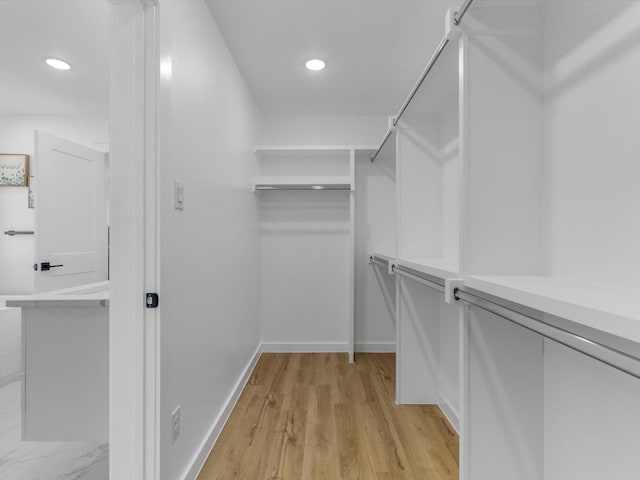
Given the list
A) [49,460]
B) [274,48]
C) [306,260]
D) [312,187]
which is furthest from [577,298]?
[306,260]

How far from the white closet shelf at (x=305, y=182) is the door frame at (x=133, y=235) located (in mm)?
1796

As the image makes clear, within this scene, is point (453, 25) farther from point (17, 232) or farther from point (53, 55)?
point (17, 232)

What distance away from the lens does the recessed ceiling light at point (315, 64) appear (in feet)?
7.69

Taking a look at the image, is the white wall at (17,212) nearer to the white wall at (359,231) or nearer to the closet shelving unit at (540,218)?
the white wall at (359,231)

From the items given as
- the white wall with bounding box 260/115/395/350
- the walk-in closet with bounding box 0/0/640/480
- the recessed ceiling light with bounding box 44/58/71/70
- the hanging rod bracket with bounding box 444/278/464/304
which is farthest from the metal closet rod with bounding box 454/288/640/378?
the recessed ceiling light with bounding box 44/58/71/70

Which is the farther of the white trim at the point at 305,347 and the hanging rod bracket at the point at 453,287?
the white trim at the point at 305,347

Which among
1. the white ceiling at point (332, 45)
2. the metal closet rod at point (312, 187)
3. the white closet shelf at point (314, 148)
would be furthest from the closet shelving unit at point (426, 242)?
the metal closet rod at point (312, 187)

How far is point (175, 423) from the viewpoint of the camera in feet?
4.47

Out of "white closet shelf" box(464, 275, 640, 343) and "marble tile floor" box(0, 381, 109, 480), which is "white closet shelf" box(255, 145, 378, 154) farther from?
"marble tile floor" box(0, 381, 109, 480)

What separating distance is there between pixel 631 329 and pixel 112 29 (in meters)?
1.60

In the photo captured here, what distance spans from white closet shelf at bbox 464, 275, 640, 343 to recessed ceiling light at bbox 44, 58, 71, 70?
9.26 ft

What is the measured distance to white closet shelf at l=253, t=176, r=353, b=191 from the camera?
3.00 meters

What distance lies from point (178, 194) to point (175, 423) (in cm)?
92

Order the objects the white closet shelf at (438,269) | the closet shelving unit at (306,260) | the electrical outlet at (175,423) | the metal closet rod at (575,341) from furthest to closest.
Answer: the closet shelving unit at (306,260), the electrical outlet at (175,423), the white closet shelf at (438,269), the metal closet rod at (575,341)
